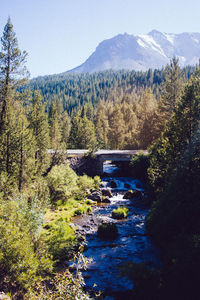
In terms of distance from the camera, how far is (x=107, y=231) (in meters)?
22.8

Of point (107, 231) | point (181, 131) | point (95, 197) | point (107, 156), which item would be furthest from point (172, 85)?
point (107, 231)

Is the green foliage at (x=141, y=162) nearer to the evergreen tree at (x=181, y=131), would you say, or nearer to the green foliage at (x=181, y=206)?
the green foliage at (x=181, y=206)

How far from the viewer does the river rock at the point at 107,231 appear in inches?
887

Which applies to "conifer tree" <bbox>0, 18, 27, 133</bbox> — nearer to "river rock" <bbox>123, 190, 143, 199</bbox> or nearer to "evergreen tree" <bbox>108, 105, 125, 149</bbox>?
"river rock" <bbox>123, 190, 143, 199</bbox>

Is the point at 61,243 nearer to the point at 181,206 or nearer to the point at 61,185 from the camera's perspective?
the point at 181,206

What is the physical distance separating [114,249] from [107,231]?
2.72m

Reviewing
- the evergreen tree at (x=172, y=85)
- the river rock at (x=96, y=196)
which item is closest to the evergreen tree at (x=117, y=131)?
the evergreen tree at (x=172, y=85)

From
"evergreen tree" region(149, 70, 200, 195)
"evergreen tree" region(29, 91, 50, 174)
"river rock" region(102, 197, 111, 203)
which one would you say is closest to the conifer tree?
"evergreen tree" region(29, 91, 50, 174)

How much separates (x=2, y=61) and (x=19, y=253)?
682 inches

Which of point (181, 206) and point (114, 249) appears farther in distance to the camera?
point (114, 249)

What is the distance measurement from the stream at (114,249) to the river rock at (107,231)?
459 millimetres

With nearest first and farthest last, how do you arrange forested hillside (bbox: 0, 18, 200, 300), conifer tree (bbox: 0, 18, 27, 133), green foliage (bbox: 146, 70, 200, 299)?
forested hillside (bbox: 0, 18, 200, 300), green foliage (bbox: 146, 70, 200, 299), conifer tree (bbox: 0, 18, 27, 133)

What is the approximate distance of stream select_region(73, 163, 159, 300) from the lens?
1534cm

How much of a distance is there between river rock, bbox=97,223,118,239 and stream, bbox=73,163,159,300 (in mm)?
459
